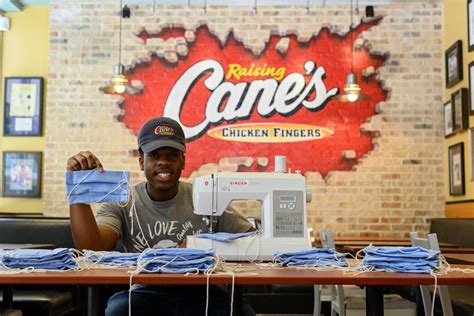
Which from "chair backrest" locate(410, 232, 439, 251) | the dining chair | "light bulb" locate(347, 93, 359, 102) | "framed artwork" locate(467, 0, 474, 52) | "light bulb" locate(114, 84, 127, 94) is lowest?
the dining chair

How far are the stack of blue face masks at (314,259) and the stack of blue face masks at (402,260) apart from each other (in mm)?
151

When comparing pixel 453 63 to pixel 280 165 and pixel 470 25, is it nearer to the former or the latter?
pixel 470 25

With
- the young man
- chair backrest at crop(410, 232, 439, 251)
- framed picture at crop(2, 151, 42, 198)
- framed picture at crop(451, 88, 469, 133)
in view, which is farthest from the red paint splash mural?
the young man

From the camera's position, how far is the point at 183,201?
106 inches

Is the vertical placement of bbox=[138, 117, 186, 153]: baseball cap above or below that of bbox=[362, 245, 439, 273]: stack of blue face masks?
above

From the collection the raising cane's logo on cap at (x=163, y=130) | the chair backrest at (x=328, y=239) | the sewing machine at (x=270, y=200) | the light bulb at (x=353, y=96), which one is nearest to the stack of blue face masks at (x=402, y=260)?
the sewing machine at (x=270, y=200)

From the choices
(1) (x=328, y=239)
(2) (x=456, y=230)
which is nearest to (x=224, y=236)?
(1) (x=328, y=239)

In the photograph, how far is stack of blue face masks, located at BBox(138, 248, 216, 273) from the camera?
1.79 metres

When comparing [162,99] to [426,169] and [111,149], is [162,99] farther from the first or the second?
[426,169]

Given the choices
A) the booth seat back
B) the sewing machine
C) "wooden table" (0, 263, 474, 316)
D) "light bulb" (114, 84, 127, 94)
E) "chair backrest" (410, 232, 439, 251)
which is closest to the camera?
"wooden table" (0, 263, 474, 316)

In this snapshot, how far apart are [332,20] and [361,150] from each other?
1.43 metres

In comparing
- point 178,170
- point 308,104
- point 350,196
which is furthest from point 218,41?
point 178,170

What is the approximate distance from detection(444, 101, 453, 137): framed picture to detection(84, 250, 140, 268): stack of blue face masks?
475 cm

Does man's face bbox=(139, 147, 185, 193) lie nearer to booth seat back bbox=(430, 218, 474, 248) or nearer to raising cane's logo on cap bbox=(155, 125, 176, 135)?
raising cane's logo on cap bbox=(155, 125, 176, 135)
